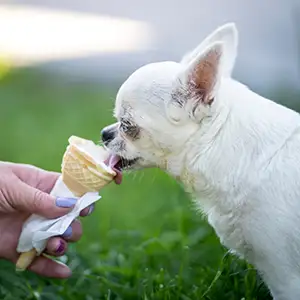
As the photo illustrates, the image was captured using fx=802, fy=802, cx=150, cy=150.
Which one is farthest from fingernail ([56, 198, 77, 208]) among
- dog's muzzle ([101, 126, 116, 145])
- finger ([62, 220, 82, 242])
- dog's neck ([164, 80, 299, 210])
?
dog's neck ([164, 80, 299, 210])

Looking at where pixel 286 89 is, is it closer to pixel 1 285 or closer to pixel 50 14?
pixel 1 285

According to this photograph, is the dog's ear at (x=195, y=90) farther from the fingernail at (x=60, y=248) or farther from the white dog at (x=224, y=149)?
the fingernail at (x=60, y=248)


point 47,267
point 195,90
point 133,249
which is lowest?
point 133,249

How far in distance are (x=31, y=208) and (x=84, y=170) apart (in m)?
0.22

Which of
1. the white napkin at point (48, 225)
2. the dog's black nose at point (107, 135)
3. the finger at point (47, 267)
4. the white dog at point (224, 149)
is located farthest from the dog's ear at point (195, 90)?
the finger at point (47, 267)

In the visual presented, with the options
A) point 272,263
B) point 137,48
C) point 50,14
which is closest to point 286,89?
point 137,48

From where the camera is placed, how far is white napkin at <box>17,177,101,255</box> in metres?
2.44

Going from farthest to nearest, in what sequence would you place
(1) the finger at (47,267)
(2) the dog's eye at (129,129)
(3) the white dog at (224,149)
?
1. (1) the finger at (47,267)
2. (2) the dog's eye at (129,129)
3. (3) the white dog at (224,149)

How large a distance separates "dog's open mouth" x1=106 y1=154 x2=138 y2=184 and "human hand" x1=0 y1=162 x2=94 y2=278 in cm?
14

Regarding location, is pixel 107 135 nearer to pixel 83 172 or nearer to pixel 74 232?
pixel 83 172

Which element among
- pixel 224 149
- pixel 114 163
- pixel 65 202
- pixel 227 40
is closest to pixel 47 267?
pixel 65 202

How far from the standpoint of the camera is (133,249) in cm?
314

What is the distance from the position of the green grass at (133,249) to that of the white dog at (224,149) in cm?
35

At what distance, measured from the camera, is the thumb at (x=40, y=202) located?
243 centimetres
